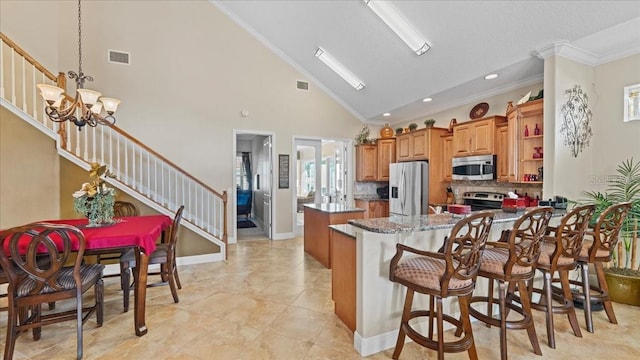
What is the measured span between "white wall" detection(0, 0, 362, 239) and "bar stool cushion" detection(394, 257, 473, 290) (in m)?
4.41

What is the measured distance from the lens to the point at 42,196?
3.54 metres

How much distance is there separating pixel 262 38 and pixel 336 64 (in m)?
1.71

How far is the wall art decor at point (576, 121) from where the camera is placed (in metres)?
3.28

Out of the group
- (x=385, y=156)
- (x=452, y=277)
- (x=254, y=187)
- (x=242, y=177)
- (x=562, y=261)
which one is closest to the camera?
(x=452, y=277)

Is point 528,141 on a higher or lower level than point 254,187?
higher

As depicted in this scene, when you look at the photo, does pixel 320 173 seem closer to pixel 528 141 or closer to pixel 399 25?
pixel 399 25

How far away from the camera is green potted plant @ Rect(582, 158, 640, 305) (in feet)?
9.50

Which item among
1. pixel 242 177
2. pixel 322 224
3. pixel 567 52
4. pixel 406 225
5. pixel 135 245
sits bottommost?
pixel 322 224

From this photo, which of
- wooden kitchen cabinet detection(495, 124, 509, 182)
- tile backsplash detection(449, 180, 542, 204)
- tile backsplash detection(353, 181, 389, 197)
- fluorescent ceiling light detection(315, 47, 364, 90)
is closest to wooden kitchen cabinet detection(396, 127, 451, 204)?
tile backsplash detection(449, 180, 542, 204)

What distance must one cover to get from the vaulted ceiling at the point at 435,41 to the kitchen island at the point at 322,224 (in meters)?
2.60

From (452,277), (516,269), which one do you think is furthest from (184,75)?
(516,269)

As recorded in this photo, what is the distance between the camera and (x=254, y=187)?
8531mm

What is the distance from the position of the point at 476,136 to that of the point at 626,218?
205 cm

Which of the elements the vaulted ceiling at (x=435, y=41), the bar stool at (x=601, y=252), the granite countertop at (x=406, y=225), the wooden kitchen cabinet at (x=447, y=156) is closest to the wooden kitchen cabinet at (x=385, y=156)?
Result: the vaulted ceiling at (x=435, y=41)
